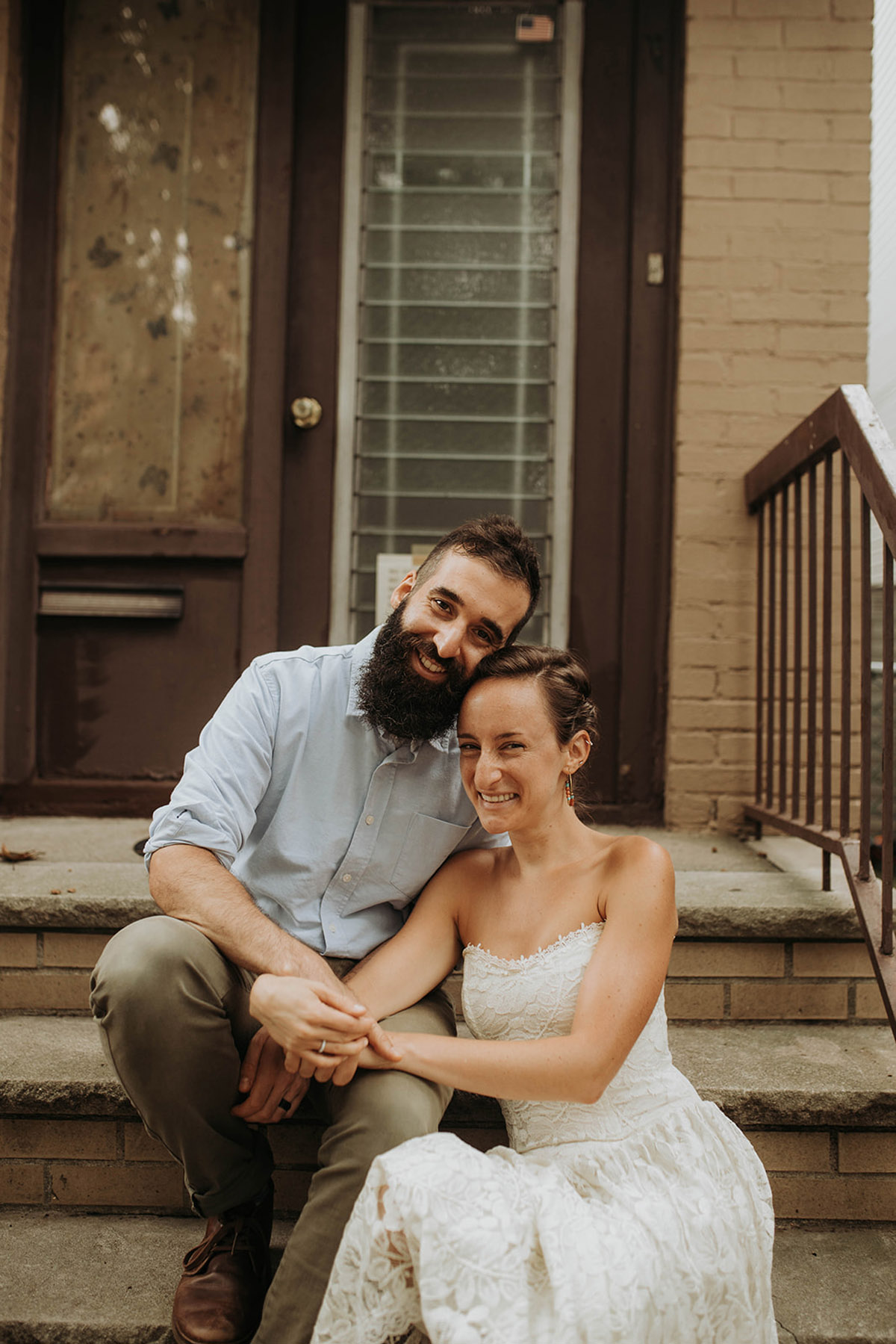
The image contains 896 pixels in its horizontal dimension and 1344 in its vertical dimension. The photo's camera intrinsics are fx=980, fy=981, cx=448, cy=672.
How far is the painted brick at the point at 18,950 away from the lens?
97.9 inches

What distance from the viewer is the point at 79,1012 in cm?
248

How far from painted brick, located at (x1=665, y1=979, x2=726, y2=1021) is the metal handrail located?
1.35 feet

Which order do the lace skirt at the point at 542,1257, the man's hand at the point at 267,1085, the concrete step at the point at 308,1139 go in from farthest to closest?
the concrete step at the point at 308,1139 < the man's hand at the point at 267,1085 < the lace skirt at the point at 542,1257

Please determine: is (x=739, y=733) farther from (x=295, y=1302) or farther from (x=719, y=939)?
(x=295, y=1302)

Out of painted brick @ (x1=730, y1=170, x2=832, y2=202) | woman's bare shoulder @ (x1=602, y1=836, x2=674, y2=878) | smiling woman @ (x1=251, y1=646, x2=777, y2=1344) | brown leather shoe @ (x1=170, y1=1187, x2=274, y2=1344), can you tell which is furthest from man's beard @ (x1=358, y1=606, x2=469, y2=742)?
painted brick @ (x1=730, y1=170, x2=832, y2=202)

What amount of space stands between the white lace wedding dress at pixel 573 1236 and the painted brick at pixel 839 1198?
0.52m

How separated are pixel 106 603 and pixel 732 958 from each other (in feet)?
8.28

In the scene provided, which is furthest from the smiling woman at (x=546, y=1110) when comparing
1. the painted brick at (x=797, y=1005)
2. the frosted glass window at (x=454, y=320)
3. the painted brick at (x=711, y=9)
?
the painted brick at (x=711, y=9)

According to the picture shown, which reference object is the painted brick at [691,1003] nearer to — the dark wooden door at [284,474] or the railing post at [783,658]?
the railing post at [783,658]

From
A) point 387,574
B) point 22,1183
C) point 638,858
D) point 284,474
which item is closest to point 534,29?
point 284,474

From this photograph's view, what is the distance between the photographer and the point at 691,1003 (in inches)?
98.1

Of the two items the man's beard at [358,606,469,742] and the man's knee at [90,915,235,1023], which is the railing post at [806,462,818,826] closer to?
the man's beard at [358,606,469,742]

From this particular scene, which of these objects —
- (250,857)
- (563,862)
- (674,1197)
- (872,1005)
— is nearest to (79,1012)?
(250,857)

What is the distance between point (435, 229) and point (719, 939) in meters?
2.79
